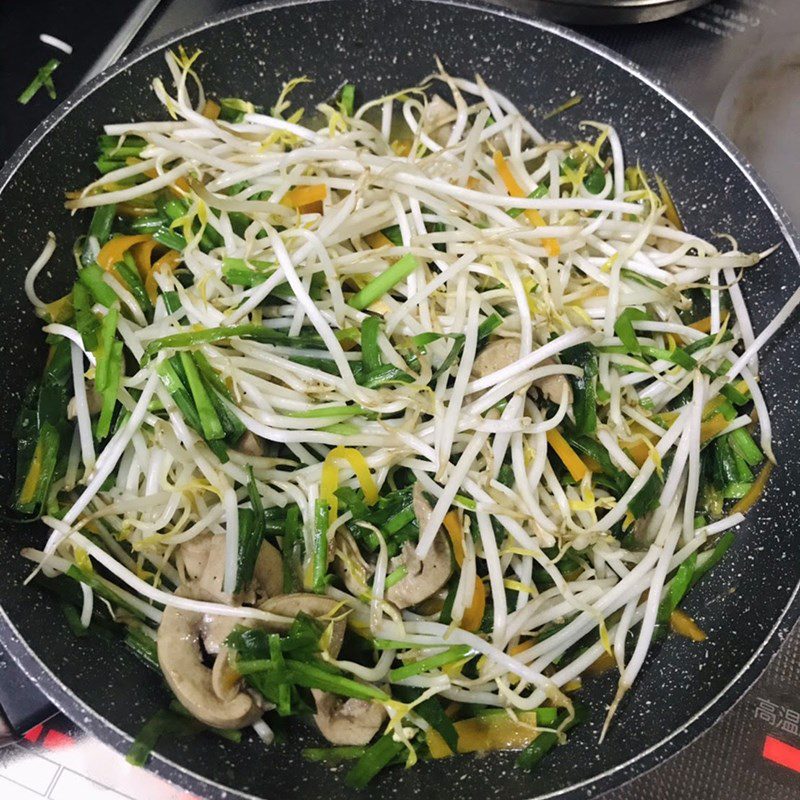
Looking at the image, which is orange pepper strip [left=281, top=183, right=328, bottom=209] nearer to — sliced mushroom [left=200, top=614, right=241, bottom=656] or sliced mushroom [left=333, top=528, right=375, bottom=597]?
sliced mushroom [left=333, top=528, right=375, bottom=597]

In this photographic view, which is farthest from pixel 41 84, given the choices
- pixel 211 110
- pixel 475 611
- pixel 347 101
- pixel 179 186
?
pixel 475 611

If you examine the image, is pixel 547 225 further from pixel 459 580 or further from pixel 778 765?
pixel 778 765

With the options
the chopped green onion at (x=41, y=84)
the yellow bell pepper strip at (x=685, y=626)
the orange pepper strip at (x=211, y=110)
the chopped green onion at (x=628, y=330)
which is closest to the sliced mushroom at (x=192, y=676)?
the yellow bell pepper strip at (x=685, y=626)

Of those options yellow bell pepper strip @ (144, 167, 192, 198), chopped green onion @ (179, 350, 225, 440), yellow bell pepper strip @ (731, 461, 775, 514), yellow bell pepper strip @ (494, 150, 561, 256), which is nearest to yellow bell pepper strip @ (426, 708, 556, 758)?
yellow bell pepper strip @ (731, 461, 775, 514)

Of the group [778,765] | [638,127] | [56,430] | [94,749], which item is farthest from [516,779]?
[638,127]

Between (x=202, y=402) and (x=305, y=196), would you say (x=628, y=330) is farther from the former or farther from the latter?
(x=202, y=402)

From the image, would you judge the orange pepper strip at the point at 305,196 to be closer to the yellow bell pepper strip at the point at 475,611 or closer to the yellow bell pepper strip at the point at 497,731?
the yellow bell pepper strip at the point at 475,611
